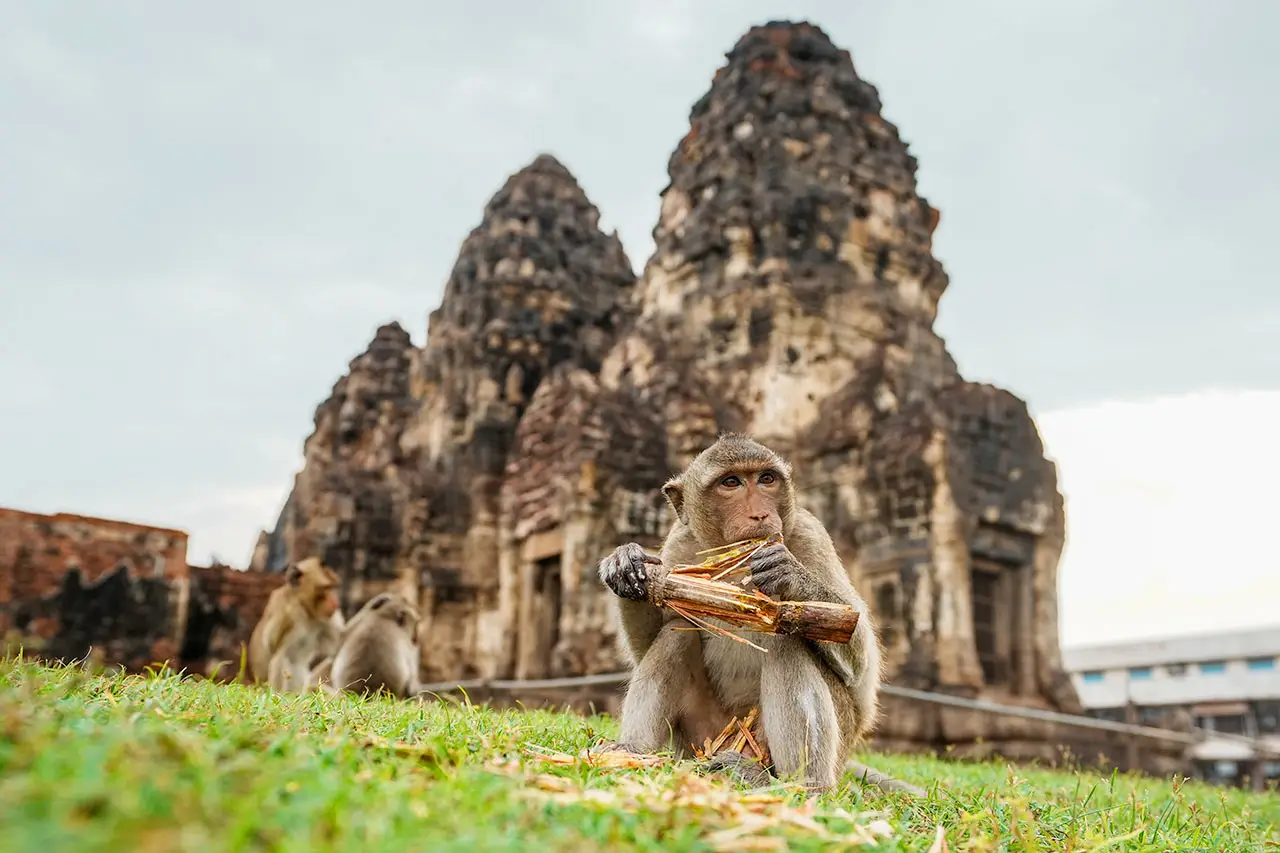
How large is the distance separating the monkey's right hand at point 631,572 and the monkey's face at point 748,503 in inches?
16.5

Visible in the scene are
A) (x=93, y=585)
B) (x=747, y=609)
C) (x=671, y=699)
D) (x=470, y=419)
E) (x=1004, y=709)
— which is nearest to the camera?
(x=747, y=609)

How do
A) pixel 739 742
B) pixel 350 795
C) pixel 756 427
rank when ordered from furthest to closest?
pixel 756 427 < pixel 739 742 < pixel 350 795

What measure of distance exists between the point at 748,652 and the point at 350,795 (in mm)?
2432

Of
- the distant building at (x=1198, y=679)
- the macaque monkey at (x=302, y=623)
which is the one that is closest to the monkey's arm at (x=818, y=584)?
the macaque monkey at (x=302, y=623)

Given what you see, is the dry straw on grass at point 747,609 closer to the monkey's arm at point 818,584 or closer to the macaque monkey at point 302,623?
the monkey's arm at point 818,584

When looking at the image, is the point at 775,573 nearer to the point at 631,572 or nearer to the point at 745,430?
the point at 631,572

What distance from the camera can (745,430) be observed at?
1457 centimetres

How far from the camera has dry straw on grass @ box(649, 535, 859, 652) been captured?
11.7 feet

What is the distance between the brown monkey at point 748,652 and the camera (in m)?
3.66

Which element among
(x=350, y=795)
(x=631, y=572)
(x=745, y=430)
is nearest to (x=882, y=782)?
(x=631, y=572)

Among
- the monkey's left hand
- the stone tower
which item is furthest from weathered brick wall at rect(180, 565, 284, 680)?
the monkey's left hand

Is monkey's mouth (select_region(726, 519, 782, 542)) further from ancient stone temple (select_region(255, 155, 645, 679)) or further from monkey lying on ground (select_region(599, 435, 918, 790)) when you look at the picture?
ancient stone temple (select_region(255, 155, 645, 679))

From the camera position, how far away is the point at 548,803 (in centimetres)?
219

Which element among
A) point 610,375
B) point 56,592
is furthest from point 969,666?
point 56,592
